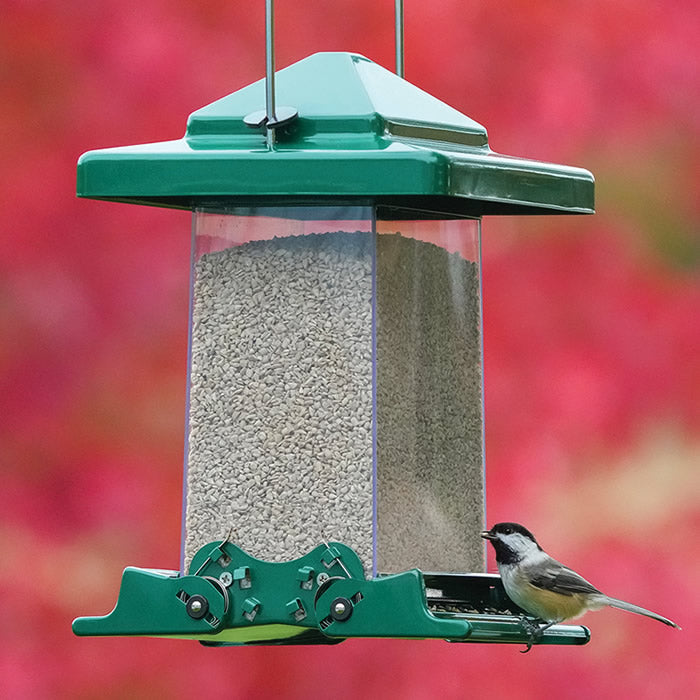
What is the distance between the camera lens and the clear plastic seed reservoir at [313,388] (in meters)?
4.17

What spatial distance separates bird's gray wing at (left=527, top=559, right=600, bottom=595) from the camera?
456cm

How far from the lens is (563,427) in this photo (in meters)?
7.60

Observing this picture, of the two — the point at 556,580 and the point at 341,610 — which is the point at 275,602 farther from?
the point at 556,580

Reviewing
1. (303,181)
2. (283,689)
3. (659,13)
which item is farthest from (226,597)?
(659,13)

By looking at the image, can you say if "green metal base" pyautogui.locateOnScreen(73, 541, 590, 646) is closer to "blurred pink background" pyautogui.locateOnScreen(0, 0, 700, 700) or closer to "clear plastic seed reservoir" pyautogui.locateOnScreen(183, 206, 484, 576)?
"clear plastic seed reservoir" pyautogui.locateOnScreen(183, 206, 484, 576)

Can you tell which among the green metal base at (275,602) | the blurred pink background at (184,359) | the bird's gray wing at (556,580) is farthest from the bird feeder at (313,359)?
the blurred pink background at (184,359)

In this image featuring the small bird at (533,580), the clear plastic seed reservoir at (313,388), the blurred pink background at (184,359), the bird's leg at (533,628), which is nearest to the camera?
the clear plastic seed reservoir at (313,388)

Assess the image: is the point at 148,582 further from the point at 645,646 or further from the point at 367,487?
the point at 645,646

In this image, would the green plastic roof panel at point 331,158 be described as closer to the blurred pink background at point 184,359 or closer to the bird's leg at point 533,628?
the bird's leg at point 533,628

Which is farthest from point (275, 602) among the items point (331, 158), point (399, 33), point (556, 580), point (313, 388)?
point (399, 33)

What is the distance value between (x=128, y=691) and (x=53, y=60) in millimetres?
2637

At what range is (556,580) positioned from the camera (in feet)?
15.3

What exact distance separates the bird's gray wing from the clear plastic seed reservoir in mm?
242

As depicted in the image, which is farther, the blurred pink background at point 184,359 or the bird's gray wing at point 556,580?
the blurred pink background at point 184,359
